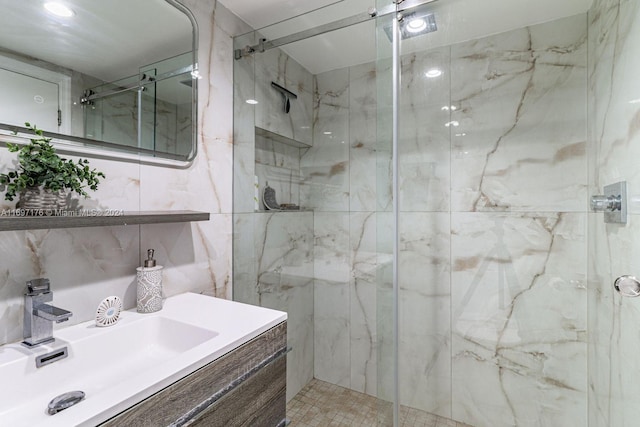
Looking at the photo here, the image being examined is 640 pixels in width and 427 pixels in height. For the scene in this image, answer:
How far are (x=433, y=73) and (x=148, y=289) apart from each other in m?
1.53

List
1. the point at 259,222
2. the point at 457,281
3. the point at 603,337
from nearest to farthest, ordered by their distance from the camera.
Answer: the point at 603,337
the point at 457,281
the point at 259,222

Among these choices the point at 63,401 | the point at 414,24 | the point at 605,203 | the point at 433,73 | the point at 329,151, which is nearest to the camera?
the point at 63,401

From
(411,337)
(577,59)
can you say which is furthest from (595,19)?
(411,337)

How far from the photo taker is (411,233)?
1443mm

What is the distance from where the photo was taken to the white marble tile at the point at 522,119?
1.38 m

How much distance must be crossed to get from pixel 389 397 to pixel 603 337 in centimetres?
93

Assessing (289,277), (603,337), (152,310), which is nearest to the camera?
(152,310)

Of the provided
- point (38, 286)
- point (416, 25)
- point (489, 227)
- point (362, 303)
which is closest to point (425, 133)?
point (416, 25)

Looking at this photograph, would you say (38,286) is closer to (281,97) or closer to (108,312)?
(108,312)

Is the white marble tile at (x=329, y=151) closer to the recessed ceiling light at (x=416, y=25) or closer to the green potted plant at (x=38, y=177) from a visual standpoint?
the recessed ceiling light at (x=416, y=25)

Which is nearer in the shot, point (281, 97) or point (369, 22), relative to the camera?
point (369, 22)

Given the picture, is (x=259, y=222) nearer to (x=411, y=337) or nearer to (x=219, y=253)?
(x=219, y=253)

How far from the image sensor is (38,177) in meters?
0.82

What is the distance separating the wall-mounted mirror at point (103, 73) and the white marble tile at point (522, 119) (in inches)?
50.8
